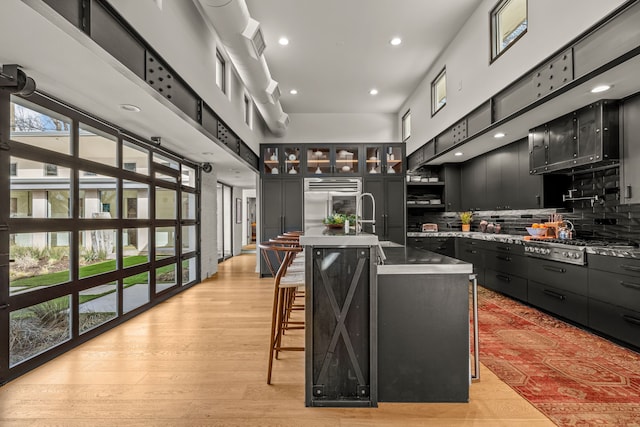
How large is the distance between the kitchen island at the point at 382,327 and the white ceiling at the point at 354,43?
314 centimetres

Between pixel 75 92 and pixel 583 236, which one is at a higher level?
pixel 75 92

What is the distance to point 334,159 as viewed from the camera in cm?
682

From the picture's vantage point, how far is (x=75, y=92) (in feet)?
8.55

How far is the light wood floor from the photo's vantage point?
6.17 feet

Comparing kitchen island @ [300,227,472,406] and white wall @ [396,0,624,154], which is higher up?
Result: white wall @ [396,0,624,154]

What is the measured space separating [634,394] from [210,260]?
20.1 ft

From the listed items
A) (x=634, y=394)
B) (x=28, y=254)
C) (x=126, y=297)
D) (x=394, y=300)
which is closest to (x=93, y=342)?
(x=126, y=297)

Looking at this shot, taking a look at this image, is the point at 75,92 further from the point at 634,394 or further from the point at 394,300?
the point at 634,394

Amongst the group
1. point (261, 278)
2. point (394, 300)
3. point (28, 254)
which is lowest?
point (261, 278)

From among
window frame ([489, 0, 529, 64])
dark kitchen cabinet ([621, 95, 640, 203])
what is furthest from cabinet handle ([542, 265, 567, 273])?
window frame ([489, 0, 529, 64])

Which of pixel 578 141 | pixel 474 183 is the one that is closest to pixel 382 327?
pixel 578 141

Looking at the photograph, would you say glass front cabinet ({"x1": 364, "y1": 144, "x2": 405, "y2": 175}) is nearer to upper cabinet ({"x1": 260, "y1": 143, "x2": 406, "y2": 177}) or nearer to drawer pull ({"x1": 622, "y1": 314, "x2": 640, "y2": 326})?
upper cabinet ({"x1": 260, "y1": 143, "x2": 406, "y2": 177})

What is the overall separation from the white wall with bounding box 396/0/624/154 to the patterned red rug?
2.52 m

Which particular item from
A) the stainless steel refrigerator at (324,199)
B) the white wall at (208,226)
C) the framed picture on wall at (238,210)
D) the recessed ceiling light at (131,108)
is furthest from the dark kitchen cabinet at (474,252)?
the framed picture on wall at (238,210)
